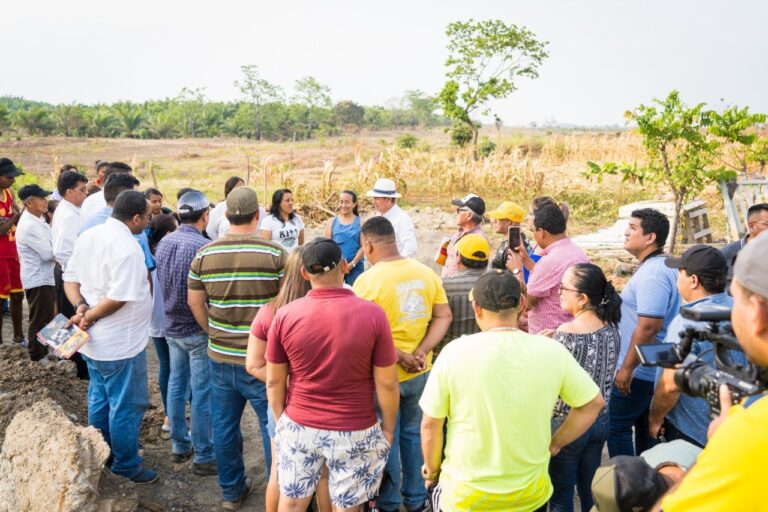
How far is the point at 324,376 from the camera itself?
2604 millimetres

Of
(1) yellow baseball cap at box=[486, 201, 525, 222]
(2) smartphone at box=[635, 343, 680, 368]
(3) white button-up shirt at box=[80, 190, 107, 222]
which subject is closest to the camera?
(2) smartphone at box=[635, 343, 680, 368]

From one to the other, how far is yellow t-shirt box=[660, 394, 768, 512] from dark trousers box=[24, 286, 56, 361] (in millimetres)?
5925

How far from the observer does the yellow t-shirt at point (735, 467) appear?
1.13m

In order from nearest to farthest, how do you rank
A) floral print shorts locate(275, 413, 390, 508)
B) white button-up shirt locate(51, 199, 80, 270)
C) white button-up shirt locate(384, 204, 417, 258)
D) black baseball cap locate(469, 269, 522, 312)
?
black baseball cap locate(469, 269, 522, 312) < floral print shorts locate(275, 413, 390, 508) < white button-up shirt locate(51, 199, 80, 270) < white button-up shirt locate(384, 204, 417, 258)

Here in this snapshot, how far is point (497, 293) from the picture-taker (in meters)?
2.29

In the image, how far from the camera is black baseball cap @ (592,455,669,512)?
1.71 metres

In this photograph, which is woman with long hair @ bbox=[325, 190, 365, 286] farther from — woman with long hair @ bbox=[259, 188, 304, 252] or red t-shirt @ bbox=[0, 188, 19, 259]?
red t-shirt @ bbox=[0, 188, 19, 259]

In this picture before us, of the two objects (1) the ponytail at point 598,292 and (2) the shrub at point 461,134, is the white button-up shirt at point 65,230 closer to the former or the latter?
(1) the ponytail at point 598,292

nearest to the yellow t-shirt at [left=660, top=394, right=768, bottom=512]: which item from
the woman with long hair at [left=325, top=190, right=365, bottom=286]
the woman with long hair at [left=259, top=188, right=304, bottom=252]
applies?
the woman with long hair at [left=325, top=190, right=365, bottom=286]

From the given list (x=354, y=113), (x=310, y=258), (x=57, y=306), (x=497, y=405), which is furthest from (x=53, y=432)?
(x=354, y=113)

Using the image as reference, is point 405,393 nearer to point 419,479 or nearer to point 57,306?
point 419,479

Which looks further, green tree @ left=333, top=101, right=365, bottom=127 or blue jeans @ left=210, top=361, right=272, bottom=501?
green tree @ left=333, top=101, right=365, bottom=127

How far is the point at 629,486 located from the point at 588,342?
1244mm

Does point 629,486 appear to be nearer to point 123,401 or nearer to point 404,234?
point 123,401
